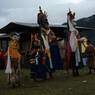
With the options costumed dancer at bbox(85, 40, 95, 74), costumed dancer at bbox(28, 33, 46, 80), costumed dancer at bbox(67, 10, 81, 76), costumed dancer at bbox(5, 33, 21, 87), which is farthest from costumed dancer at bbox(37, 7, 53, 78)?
costumed dancer at bbox(85, 40, 95, 74)

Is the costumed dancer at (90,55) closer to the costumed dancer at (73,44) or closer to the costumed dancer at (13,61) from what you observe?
the costumed dancer at (73,44)

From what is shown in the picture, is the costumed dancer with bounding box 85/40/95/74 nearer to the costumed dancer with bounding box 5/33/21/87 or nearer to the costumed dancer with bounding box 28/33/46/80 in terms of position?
the costumed dancer with bounding box 28/33/46/80

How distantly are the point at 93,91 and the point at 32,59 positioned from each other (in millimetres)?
4579

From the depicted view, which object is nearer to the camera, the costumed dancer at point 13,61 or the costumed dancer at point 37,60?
the costumed dancer at point 13,61

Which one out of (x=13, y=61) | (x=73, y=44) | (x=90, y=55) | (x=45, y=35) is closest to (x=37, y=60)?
(x=45, y=35)

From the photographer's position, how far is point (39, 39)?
16.3 m

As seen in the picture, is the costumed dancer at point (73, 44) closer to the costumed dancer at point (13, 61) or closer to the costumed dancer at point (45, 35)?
the costumed dancer at point (45, 35)

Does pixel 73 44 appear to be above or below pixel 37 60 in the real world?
Answer: above

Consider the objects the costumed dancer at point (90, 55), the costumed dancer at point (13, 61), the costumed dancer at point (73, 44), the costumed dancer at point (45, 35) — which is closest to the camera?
the costumed dancer at point (13, 61)

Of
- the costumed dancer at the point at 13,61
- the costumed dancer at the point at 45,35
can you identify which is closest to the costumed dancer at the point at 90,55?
the costumed dancer at the point at 45,35

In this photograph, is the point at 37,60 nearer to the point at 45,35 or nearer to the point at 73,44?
the point at 45,35

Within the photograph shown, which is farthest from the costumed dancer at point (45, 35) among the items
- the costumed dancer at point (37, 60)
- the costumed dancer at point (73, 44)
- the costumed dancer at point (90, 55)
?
the costumed dancer at point (90, 55)

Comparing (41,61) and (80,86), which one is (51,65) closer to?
(41,61)

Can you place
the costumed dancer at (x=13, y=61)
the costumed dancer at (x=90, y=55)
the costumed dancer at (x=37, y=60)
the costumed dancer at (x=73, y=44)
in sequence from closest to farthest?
the costumed dancer at (x=13, y=61)
the costumed dancer at (x=37, y=60)
the costumed dancer at (x=73, y=44)
the costumed dancer at (x=90, y=55)
